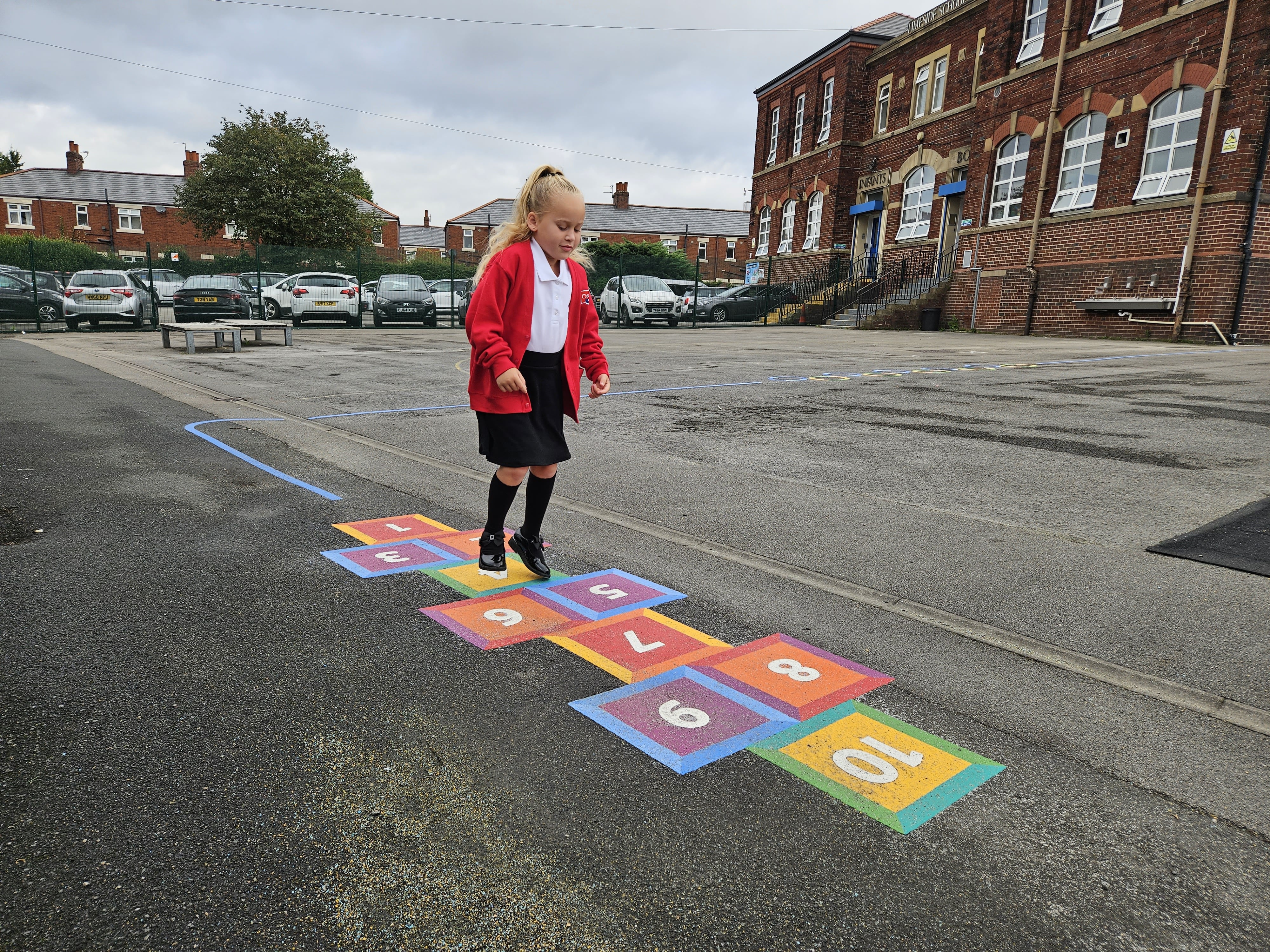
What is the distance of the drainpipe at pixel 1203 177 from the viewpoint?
1731 centimetres

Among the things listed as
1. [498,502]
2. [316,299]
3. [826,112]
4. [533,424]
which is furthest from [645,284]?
[533,424]

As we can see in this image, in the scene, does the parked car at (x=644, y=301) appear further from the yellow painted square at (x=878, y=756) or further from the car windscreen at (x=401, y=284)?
the yellow painted square at (x=878, y=756)

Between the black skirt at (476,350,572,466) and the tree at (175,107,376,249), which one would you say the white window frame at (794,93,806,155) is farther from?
the black skirt at (476,350,572,466)

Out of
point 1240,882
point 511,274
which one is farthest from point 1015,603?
point 511,274

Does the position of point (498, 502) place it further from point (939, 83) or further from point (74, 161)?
point (74, 161)

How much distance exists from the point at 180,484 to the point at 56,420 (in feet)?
10.4

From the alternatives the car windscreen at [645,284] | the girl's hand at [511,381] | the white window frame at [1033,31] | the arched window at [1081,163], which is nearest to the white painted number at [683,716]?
the girl's hand at [511,381]

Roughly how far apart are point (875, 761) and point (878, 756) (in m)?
0.03

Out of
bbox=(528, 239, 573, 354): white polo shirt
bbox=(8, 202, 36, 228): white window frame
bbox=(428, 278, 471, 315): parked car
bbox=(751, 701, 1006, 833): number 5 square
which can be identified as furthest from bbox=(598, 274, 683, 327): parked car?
bbox=(8, 202, 36, 228): white window frame

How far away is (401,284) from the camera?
2528 centimetres

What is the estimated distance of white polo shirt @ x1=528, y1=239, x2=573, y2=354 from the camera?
11.1ft

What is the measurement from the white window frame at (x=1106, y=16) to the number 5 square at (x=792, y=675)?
23655mm

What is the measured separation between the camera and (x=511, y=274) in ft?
10.9

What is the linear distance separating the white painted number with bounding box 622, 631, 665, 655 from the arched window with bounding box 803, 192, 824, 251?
3322cm
